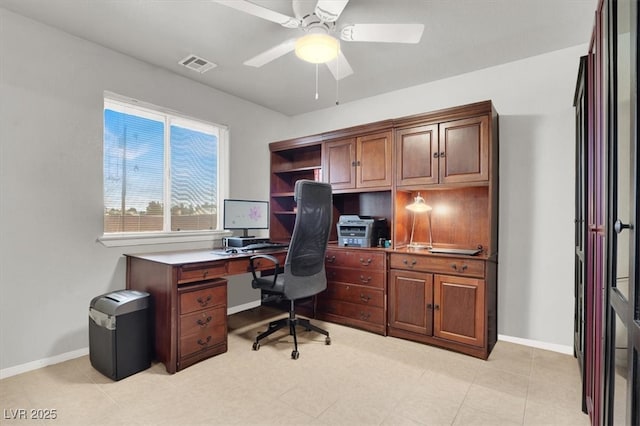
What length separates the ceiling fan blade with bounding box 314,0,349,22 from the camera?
5.81 feet

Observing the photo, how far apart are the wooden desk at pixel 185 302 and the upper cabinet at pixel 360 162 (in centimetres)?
146

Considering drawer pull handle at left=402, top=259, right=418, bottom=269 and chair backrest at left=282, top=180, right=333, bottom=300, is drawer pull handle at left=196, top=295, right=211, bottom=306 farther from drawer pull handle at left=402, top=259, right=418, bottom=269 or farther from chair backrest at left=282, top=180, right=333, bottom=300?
drawer pull handle at left=402, top=259, right=418, bottom=269

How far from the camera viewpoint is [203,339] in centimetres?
251

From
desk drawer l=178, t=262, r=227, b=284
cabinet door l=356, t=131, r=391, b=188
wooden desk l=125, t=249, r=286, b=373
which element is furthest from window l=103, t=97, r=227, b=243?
cabinet door l=356, t=131, r=391, b=188

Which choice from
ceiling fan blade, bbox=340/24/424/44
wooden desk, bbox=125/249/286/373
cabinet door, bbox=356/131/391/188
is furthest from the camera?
cabinet door, bbox=356/131/391/188

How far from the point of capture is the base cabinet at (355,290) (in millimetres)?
3096

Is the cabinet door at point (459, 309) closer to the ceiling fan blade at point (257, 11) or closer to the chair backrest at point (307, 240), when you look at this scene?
the chair backrest at point (307, 240)

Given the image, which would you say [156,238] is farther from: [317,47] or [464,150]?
[464,150]

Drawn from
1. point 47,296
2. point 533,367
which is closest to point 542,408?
point 533,367

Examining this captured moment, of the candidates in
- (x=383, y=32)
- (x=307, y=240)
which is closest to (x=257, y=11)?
(x=383, y=32)

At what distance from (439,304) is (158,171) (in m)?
2.95

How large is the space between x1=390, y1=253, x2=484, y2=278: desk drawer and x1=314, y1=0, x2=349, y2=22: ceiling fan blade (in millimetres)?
2039

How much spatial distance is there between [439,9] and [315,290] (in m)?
2.38

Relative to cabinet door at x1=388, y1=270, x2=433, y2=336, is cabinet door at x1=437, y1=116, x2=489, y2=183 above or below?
above
